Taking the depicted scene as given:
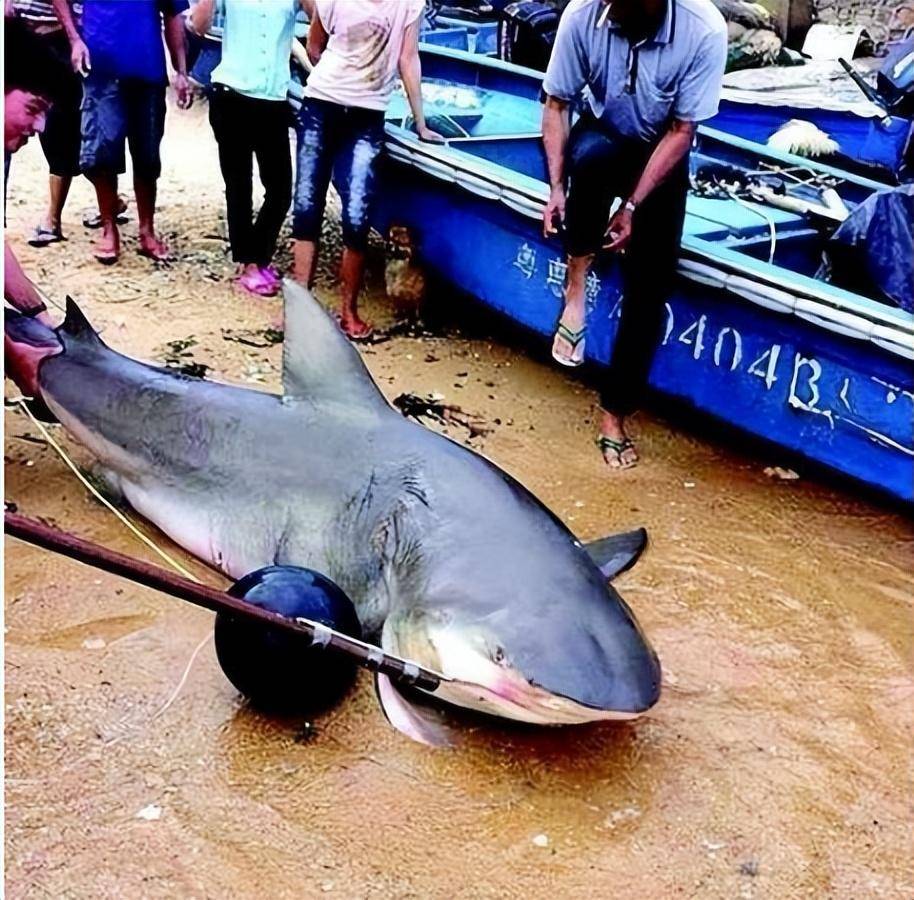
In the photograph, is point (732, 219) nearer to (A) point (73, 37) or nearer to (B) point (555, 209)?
(B) point (555, 209)

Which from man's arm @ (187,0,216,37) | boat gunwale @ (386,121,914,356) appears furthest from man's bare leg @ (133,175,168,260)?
boat gunwale @ (386,121,914,356)

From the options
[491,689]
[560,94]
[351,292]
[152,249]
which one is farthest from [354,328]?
[491,689]

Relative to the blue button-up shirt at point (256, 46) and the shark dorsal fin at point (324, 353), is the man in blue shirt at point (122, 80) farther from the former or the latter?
the shark dorsal fin at point (324, 353)

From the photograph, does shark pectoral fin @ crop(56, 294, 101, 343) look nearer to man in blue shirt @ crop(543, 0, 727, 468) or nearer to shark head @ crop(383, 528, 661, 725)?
shark head @ crop(383, 528, 661, 725)

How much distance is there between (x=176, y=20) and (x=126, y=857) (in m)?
5.49

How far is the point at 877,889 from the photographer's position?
3.06m

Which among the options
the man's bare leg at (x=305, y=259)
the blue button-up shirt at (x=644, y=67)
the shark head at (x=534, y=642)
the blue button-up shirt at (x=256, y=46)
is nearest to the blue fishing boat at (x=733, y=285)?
the man's bare leg at (x=305, y=259)

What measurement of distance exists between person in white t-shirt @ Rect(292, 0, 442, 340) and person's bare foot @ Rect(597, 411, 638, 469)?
5.65 ft

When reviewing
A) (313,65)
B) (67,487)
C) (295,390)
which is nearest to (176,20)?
(313,65)

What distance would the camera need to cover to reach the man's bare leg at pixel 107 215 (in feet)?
23.2

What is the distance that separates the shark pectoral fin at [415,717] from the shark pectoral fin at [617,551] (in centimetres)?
89

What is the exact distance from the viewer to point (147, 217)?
7.45 m

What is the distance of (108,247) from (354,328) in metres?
1.87

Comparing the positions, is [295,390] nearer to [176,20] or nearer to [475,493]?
[475,493]
